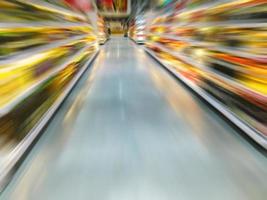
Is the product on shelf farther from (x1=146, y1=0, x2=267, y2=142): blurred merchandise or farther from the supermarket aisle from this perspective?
(x1=146, y1=0, x2=267, y2=142): blurred merchandise

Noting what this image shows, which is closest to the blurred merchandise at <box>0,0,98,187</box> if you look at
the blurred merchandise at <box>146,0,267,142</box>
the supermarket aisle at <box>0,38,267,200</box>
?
the supermarket aisle at <box>0,38,267,200</box>

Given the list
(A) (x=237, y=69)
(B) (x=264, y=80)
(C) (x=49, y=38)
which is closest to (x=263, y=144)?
(B) (x=264, y=80)

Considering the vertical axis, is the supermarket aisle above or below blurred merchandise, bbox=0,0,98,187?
below

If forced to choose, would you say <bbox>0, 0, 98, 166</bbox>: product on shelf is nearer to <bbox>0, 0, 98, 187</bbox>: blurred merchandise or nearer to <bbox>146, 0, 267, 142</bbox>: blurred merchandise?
<bbox>0, 0, 98, 187</bbox>: blurred merchandise

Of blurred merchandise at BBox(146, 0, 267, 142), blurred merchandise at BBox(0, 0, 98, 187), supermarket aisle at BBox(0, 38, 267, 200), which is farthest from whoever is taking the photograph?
blurred merchandise at BBox(146, 0, 267, 142)

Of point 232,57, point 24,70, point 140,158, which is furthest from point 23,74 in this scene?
point 232,57

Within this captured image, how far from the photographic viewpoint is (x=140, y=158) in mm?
1881

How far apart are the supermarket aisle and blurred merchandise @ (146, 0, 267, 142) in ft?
0.81

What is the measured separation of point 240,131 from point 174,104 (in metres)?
1.04

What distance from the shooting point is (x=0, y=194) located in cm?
148

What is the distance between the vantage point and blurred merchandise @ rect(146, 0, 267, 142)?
1.93m

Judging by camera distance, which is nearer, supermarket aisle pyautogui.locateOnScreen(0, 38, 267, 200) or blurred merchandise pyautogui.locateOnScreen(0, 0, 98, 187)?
supermarket aisle pyautogui.locateOnScreen(0, 38, 267, 200)

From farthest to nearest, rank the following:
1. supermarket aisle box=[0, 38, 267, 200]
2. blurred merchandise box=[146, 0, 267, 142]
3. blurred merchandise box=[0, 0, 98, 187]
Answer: blurred merchandise box=[146, 0, 267, 142] → blurred merchandise box=[0, 0, 98, 187] → supermarket aisle box=[0, 38, 267, 200]

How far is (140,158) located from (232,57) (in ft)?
4.33
